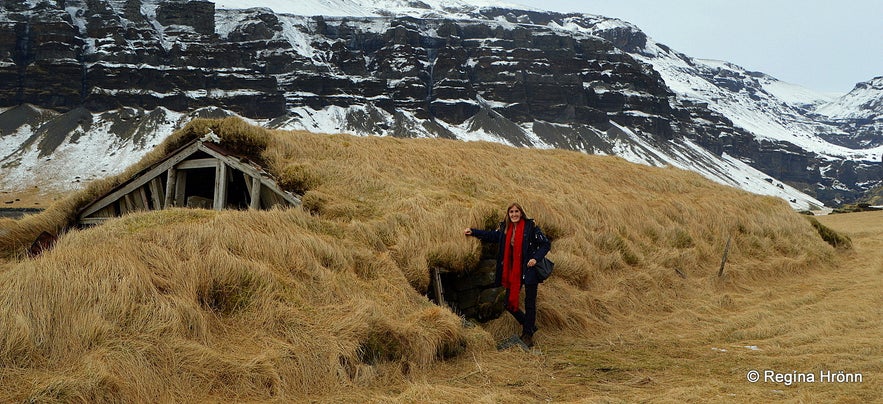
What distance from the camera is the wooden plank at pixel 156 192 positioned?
42.0 feet

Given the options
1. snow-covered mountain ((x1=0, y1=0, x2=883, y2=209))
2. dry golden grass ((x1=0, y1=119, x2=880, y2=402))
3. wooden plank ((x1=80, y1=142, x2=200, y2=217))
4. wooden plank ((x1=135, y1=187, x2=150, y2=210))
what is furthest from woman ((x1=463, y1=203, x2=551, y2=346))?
snow-covered mountain ((x1=0, y1=0, x2=883, y2=209))

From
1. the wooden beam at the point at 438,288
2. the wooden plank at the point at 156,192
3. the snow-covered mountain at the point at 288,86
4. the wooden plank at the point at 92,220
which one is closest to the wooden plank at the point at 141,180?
the wooden plank at the point at 92,220

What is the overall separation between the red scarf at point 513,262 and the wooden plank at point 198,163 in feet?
22.0

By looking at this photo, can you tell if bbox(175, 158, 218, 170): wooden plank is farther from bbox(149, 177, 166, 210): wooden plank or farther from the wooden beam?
the wooden beam

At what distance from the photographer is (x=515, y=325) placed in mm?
8602

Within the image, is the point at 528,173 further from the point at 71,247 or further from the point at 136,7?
the point at 136,7

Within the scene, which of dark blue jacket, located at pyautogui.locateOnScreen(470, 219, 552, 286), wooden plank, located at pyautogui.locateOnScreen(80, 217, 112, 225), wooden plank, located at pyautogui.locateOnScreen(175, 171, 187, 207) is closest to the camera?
dark blue jacket, located at pyautogui.locateOnScreen(470, 219, 552, 286)

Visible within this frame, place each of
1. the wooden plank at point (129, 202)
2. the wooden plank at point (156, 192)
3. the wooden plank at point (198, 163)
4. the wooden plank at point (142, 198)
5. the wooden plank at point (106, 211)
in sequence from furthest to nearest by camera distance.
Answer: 1. the wooden plank at point (106, 211)
2. the wooden plank at point (129, 202)
3. the wooden plank at point (142, 198)
4. the wooden plank at point (156, 192)
5. the wooden plank at point (198, 163)

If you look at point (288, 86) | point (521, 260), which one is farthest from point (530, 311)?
point (288, 86)

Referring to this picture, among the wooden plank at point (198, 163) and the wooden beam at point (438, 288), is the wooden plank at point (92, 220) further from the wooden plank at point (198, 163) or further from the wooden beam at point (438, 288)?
the wooden beam at point (438, 288)

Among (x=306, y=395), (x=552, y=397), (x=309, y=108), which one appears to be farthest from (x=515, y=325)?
(x=309, y=108)

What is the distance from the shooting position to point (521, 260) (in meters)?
8.16

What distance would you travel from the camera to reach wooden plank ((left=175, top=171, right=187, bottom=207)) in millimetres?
12359

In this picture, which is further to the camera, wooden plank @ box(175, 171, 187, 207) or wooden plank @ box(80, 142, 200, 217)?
wooden plank @ box(175, 171, 187, 207)
